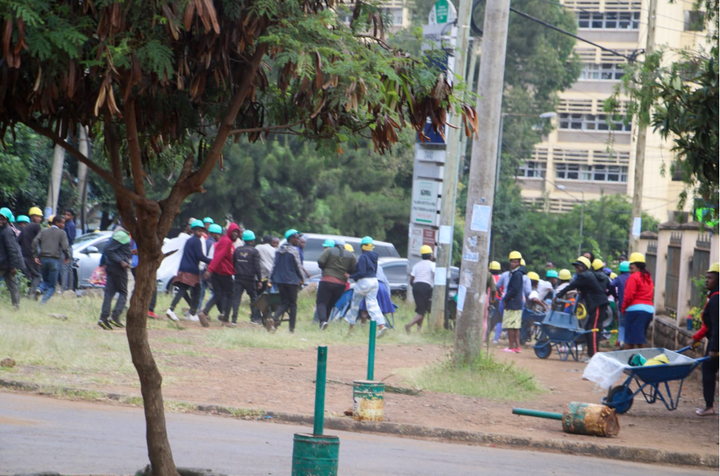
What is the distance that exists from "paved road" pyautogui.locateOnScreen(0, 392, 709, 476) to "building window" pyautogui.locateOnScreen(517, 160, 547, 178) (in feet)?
181

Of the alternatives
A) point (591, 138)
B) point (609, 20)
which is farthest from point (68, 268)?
point (609, 20)

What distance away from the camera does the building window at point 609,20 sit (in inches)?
2297

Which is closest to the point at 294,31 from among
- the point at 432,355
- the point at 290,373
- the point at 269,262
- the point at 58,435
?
the point at 58,435

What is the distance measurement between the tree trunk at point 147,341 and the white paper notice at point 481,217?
740cm

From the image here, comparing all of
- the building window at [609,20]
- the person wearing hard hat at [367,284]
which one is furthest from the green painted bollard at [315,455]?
the building window at [609,20]

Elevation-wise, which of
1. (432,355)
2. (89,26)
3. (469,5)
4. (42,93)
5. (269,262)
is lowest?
(432,355)

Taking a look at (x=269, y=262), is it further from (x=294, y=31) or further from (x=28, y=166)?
(x=294, y=31)

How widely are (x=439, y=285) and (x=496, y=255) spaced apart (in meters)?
31.7

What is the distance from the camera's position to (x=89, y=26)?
4520 millimetres

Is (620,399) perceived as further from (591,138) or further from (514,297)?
(591,138)

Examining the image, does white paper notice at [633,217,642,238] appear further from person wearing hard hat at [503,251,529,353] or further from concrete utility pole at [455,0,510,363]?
concrete utility pole at [455,0,510,363]

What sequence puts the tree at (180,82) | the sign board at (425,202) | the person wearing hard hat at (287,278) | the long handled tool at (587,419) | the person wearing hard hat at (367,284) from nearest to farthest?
the tree at (180,82), the long handled tool at (587,419), the person wearing hard hat at (287,278), the person wearing hard hat at (367,284), the sign board at (425,202)

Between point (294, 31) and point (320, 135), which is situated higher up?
point (294, 31)

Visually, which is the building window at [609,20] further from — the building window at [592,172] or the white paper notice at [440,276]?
the white paper notice at [440,276]
